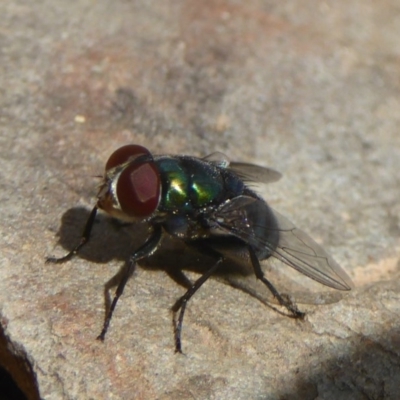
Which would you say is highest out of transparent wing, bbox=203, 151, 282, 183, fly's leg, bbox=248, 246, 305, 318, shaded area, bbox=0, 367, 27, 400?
transparent wing, bbox=203, 151, 282, 183

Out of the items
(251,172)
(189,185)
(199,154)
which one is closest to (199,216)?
(189,185)

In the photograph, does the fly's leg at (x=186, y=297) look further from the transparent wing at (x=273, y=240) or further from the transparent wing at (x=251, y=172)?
the transparent wing at (x=251, y=172)

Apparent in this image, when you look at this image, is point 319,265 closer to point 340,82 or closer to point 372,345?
point 372,345

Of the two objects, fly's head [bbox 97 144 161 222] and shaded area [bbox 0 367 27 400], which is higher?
fly's head [bbox 97 144 161 222]

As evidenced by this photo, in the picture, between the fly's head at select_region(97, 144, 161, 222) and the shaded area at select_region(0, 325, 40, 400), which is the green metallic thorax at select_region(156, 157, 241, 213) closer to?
the fly's head at select_region(97, 144, 161, 222)

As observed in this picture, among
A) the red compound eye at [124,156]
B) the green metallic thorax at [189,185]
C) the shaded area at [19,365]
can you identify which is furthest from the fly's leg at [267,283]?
the shaded area at [19,365]

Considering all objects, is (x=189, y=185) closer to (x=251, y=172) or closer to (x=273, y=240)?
(x=273, y=240)

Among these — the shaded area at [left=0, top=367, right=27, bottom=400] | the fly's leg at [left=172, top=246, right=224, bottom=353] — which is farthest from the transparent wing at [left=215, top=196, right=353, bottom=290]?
the shaded area at [left=0, top=367, right=27, bottom=400]
